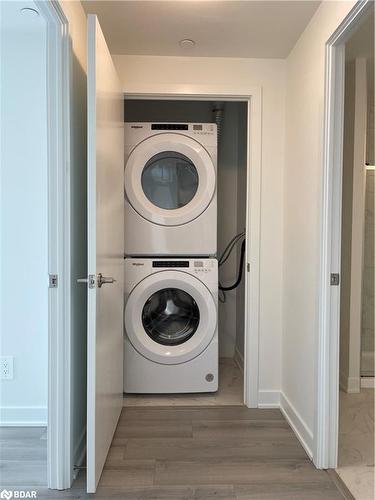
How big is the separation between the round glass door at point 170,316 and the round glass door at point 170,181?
612mm

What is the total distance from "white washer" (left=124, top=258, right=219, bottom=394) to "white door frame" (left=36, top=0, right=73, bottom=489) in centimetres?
82

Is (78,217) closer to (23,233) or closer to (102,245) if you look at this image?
(102,245)

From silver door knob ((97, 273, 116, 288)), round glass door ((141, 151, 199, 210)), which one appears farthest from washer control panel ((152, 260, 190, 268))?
silver door knob ((97, 273, 116, 288))

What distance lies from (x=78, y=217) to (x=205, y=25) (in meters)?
1.18

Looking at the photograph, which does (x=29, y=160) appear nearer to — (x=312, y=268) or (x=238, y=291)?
(x=312, y=268)

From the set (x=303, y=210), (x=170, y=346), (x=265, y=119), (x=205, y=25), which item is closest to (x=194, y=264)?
(x=170, y=346)

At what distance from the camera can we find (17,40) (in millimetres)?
2004

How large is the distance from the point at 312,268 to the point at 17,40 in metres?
2.01

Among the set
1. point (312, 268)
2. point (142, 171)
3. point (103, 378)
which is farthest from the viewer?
point (142, 171)

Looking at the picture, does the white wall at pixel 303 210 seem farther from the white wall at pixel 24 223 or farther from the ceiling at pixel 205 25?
the white wall at pixel 24 223

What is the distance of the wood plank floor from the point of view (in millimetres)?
1544

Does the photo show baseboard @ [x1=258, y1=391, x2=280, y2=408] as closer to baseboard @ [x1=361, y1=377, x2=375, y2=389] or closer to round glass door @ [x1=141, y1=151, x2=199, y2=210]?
baseboard @ [x1=361, y1=377, x2=375, y2=389]

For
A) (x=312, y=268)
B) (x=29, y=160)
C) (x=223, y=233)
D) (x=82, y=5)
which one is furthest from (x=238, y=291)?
(x=82, y=5)

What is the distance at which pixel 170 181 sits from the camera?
2.48 metres
